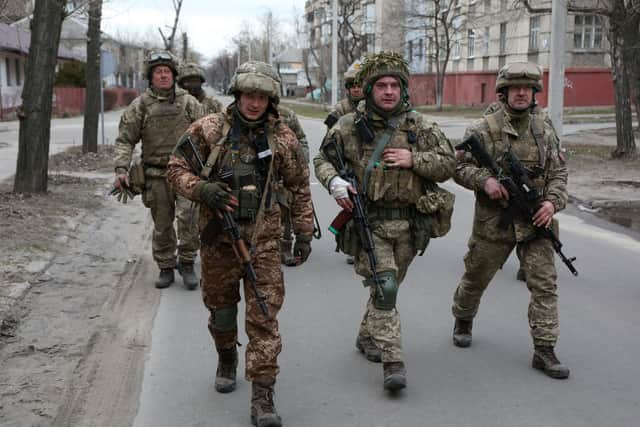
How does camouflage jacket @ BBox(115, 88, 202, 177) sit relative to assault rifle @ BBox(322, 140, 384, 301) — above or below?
above

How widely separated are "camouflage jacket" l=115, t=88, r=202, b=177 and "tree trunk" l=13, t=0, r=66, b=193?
4.73 metres

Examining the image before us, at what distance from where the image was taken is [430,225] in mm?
4520

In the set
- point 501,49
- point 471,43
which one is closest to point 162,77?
point 501,49

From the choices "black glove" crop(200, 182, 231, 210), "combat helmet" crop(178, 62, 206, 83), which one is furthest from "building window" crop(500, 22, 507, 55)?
"black glove" crop(200, 182, 231, 210)

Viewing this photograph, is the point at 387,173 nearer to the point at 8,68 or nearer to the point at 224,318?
the point at 224,318

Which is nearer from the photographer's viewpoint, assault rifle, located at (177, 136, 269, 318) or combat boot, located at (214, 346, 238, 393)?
assault rifle, located at (177, 136, 269, 318)

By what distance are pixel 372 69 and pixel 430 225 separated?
98cm

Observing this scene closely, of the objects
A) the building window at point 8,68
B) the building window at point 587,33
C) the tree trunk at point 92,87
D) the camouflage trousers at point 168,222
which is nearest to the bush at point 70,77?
the building window at point 8,68

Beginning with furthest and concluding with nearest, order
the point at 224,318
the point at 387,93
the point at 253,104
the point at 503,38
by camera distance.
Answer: the point at 503,38, the point at 387,93, the point at 224,318, the point at 253,104

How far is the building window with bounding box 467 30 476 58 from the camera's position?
47775mm

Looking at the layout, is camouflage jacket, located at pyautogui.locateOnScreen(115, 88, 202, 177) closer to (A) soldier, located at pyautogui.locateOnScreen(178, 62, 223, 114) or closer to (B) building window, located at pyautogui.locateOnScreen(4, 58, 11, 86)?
(A) soldier, located at pyautogui.locateOnScreen(178, 62, 223, 114)

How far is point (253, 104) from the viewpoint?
400 cm

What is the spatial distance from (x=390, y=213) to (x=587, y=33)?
38.4 meters

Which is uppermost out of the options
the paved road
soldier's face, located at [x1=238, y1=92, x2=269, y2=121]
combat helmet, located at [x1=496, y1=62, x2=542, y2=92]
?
combat helmet, located at [x1=496, y1=62, x2=542, y2=92]
